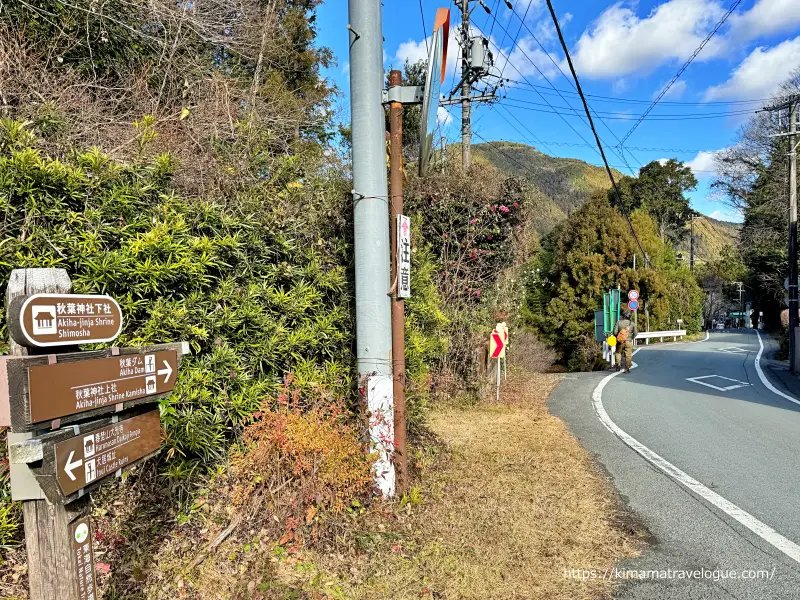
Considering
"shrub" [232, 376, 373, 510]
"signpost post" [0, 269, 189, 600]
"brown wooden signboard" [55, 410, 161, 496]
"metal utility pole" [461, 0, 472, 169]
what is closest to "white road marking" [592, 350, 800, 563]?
"shrub" [232, 376, 373, 510]

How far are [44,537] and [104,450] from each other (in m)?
0.35

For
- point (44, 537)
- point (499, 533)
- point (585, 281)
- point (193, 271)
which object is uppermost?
point (585, 281)

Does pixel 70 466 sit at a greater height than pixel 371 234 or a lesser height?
lesser

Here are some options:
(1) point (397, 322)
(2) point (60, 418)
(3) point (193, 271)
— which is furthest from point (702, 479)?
(2) point (60, 418)

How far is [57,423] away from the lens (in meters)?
1.95

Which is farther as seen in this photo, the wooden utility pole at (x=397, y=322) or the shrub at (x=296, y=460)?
the wooden utility pole at (x=397, y=322)

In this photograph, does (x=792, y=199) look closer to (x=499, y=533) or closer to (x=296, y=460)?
(x=499, y=533)

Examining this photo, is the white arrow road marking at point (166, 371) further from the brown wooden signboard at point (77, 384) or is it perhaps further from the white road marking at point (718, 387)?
the white road marking at point (718, 387)

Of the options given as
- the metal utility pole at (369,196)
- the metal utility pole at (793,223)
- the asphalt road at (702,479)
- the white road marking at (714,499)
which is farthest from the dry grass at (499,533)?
the metal utility pole at (793,223)

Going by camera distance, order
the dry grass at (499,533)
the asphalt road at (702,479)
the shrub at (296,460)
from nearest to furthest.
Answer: the dry grass at (499,533), the asphalt road at (702,479), the shrub at (296,460)

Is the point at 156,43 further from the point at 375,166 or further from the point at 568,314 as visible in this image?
the point at 568,314

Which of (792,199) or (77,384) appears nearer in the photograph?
(77,384)

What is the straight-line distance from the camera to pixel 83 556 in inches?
83.1

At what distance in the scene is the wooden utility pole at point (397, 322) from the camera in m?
4.47
